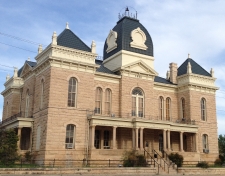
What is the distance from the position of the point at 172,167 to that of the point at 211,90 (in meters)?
16.9

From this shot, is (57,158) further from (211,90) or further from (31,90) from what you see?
(211,90)

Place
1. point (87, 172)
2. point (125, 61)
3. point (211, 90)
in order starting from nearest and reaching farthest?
point (87, 172) → point (125, 61) → point (211, 90)

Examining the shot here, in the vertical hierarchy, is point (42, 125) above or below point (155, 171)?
above

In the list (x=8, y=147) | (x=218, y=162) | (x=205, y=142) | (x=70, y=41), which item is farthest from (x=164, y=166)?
(x=70, y=41)

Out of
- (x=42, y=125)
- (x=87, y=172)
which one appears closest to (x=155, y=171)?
(x=87, y=172)

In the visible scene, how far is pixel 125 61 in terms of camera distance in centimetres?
3947

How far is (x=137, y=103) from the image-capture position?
3856 centimetres

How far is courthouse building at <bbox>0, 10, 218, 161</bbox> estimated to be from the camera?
3241 cm

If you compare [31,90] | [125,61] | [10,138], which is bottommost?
[10,138]

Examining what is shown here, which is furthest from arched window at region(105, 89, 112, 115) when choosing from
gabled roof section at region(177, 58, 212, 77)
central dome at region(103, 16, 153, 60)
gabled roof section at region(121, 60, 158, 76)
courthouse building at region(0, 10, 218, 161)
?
gabled roof section at region(177, 58, 212, 77)

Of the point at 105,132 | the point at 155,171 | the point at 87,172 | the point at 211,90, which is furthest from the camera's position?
the point at 211,90

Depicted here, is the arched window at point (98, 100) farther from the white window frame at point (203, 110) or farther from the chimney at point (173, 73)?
the white window frame at point (203, 110)

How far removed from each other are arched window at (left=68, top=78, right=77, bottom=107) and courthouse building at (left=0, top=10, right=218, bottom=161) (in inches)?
4.3

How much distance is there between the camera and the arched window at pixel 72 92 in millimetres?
33438
